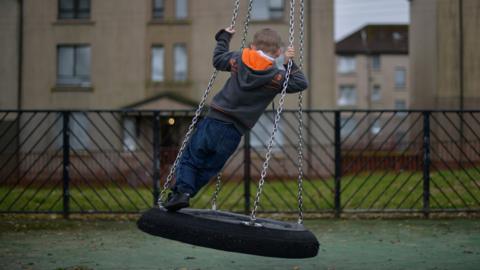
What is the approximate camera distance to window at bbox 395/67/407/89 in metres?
50.4

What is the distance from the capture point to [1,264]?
18.9 ft

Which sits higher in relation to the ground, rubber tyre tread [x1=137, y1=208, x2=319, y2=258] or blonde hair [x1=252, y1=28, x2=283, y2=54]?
blonde hair [x1=252, y1=28, x2=283, y2=54]

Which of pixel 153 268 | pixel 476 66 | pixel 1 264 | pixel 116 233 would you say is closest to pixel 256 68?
pixel 153 268

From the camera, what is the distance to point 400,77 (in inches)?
1992

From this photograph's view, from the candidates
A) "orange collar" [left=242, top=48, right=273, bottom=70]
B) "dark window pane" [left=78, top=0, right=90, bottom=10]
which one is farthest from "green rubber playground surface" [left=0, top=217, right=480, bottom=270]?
"dark window pane" [left=78, top=0, right=90, bottom=10]

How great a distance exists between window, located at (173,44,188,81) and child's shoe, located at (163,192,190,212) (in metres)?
17.0

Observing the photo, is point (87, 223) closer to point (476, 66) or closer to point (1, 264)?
point (1, 264)

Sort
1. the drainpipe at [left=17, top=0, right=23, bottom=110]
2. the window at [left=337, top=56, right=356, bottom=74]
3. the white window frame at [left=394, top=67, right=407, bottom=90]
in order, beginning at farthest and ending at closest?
1. the white window frame at [left=394, top=67, right=407, bottom=90]
2. the window at [left=337, top=56, right=356, bottom=74]
3. the drainpipe at [left=17, top=0, right=23, bottom=110]

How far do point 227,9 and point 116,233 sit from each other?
14234 mm

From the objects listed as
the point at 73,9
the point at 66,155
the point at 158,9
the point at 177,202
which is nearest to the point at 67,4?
the point at 73,9

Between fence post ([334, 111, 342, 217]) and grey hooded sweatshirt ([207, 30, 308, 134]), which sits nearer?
grey hooded sweatshirt ([207, 30, 308, 134])

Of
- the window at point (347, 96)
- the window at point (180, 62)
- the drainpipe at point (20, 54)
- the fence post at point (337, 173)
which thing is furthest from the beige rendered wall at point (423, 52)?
the window at point (347, 96)

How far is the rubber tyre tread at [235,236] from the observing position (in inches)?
165

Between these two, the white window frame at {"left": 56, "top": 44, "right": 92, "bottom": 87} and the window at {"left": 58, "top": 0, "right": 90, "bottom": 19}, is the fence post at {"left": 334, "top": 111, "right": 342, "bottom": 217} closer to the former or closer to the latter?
the white window frame at {"left": 56, "top": 44, "right": 92, "bottom": 87}
